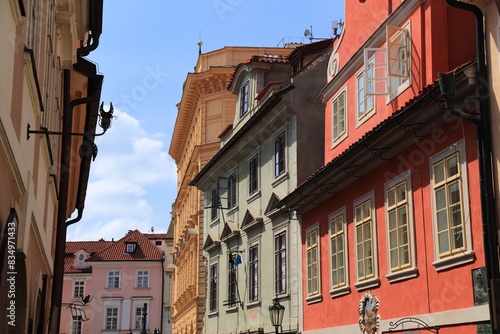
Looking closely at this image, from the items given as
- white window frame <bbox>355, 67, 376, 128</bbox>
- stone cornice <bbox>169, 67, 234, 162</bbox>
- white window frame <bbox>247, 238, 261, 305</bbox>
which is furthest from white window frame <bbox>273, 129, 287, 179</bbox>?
stone cornice <bbox>169, 67, 234, 162</bbox>

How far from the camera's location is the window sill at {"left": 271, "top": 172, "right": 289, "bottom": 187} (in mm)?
22516

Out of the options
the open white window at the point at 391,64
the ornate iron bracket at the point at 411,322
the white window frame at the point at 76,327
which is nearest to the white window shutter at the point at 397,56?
the open white window at the point at 391,64

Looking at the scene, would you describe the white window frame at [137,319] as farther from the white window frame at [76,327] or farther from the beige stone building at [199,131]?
the beige stone building at [199,131]

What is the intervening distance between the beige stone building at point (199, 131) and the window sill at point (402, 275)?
1987 cm

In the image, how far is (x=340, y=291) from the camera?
1762cm

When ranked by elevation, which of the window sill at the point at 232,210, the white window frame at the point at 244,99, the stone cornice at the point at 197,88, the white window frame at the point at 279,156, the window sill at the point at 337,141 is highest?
the stone cornice at the point at 197,88

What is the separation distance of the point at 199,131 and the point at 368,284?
24.0 meters

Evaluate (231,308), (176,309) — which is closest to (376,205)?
(231,308)

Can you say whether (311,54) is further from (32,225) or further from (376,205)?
(32,225)

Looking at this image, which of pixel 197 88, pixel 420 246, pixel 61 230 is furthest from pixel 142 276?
pixel 420 246

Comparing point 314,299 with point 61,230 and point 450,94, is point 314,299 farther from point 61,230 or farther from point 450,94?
point 450,94

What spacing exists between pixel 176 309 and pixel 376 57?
32999 mm

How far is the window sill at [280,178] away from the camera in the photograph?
22516mm

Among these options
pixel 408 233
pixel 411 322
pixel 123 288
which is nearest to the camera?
pixel 411 322
